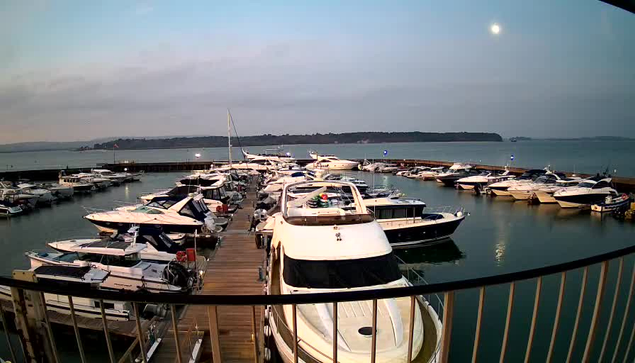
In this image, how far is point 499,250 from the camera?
1639cm

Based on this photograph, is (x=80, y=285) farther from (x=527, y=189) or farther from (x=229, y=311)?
(x=527, y=189)

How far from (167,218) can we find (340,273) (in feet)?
41.9

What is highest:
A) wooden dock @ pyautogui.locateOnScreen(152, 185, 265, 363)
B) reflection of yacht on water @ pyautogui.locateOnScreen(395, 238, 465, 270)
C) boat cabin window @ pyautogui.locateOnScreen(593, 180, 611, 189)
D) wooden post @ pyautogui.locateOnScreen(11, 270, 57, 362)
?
wooden post @ pyautogui.locateOnScreen(11, 270, 57, 362)

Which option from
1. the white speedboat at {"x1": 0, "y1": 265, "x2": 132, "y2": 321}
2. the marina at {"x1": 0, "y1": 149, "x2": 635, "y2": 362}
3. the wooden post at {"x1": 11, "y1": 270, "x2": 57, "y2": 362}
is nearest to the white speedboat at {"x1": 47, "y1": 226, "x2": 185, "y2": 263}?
the marina at {"x1": 0, "y1": 149, "x2": 635, "y2": 362}

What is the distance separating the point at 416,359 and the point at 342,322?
46.9 inches

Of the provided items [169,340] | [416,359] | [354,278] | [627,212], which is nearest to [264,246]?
[169,340]

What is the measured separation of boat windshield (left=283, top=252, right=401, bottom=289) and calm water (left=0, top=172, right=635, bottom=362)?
3.85 m

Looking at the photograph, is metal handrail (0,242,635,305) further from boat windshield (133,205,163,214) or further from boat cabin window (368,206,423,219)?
boat windshield (133,205,163,214)

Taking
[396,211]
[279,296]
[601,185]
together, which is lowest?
[601,185]

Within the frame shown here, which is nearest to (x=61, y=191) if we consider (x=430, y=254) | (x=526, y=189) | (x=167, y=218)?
(x=167, y=218)

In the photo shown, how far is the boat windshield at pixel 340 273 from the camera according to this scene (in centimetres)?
612

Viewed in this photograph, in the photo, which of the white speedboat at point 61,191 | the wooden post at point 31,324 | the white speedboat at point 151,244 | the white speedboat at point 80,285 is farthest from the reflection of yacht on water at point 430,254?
the white speedboat at point 61,191

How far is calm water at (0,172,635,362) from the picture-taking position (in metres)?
9.27

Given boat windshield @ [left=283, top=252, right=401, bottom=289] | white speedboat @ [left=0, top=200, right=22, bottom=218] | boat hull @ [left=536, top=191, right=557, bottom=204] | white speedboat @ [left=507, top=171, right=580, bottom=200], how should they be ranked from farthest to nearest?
1. white speedboat @ [left=507, top=171, right=580, bottom=200]
2. boat hull @ [left=536, top=191, right=557, bottom=204]
3. white speedboat @ [left=0, top=200, right=22, bottom=218]
4. boat windshield @ [left=283, top=252, right=401, bottom=289]
